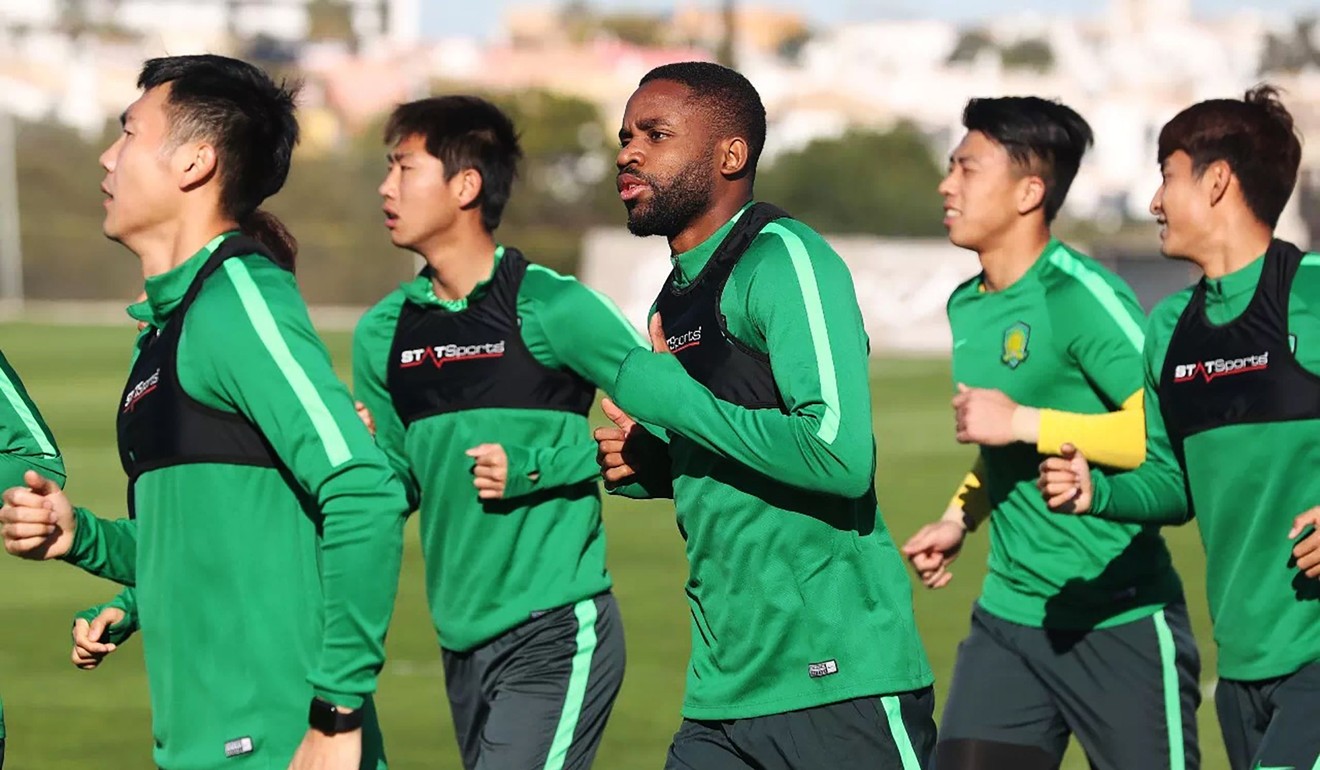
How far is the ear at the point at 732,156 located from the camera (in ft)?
15.0

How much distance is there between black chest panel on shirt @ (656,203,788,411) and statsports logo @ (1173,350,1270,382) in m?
1.51

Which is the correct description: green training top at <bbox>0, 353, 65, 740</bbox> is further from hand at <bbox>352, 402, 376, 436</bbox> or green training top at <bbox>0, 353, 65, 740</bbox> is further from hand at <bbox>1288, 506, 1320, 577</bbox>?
hand at <bbox>1288, 506, 1320, 577</bbox>

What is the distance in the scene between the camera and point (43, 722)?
9.37 metres

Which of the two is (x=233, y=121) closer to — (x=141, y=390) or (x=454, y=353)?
(x=141, y=390)

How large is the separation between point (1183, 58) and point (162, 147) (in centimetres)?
13728

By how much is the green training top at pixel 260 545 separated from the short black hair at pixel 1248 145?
9.16 ft

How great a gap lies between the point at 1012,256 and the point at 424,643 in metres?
5.55

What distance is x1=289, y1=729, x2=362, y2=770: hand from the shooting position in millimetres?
3734

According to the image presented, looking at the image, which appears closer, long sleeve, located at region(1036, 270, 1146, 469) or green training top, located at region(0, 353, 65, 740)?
green training top, located at region(0, 353, 65, 740)

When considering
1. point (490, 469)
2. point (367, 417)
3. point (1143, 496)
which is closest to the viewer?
point (1143, 496)

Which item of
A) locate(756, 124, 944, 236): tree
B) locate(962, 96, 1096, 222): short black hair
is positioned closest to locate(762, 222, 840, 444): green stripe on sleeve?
locate(962, 96, 1096, 222): short black hair

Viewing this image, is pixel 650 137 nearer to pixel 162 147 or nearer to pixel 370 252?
pixel 162 147

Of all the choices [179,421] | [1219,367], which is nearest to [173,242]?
[179,421]

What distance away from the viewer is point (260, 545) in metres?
3.97
